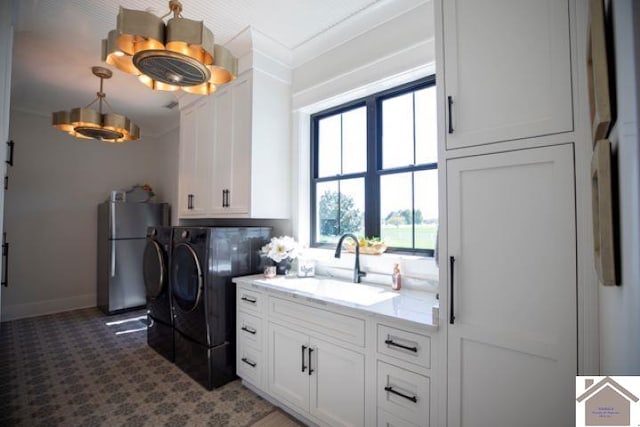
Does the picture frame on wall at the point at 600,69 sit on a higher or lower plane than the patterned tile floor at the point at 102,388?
higher

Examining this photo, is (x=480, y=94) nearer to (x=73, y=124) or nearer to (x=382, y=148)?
(x=382, y=148)

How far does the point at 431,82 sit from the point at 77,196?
4.99 metres

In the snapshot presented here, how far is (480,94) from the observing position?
1253mm

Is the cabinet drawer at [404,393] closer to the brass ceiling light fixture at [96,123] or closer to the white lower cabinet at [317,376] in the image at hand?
the white lower cabinet at [317,376]

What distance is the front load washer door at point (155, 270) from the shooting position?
9.21 ft

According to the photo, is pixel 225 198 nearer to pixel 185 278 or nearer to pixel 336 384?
pixel 185 278

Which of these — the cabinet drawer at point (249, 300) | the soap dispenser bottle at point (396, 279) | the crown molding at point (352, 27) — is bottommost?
the cabinet drawer at point (249, 300)

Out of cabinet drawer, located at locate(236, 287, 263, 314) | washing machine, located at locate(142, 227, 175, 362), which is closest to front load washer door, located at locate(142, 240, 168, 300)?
washing machine, located at locate(142, 227, 175, 362)

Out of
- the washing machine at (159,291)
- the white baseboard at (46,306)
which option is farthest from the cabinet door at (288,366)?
the white baseboard at (46,306)

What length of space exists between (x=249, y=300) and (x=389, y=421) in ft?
4.10

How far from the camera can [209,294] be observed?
7.68ft

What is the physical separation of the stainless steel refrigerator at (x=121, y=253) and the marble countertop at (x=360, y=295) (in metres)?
2.74

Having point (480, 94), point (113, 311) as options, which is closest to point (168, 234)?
point (113, 311)

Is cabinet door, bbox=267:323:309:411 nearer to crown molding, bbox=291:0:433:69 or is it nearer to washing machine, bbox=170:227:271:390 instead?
washing machine, bbox=170:227:271:390
